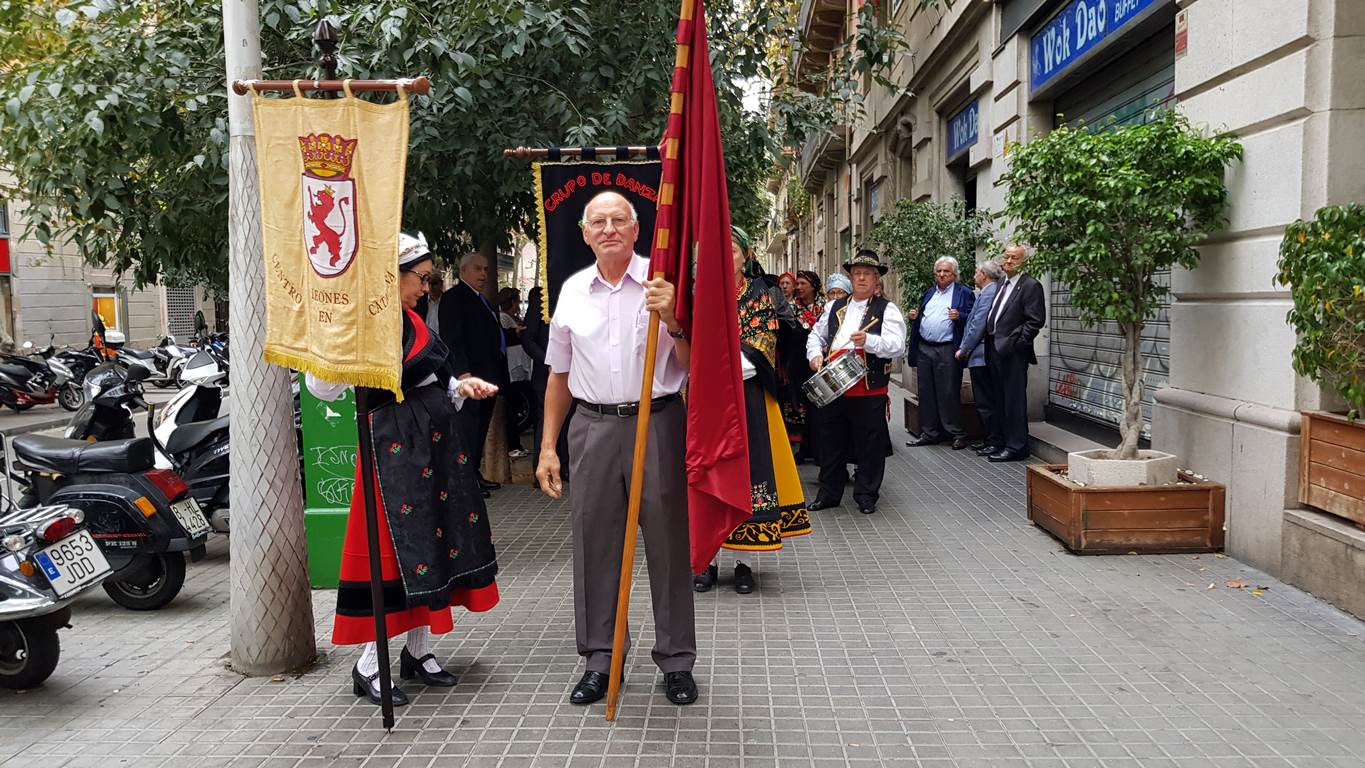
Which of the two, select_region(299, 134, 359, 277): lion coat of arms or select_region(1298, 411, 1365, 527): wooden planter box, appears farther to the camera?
select_region(1298, 411, 1365, 527): wooden planter box

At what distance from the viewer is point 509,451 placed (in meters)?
10.2

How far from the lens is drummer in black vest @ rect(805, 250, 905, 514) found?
7.75 metres

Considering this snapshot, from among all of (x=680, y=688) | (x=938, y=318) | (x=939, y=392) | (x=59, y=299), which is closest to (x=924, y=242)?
(x=938, y=318)

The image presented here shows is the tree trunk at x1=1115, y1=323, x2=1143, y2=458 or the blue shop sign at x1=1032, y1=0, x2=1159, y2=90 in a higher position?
the blue shop sign at x1=1032, y1=0, x2=1159, y2=90

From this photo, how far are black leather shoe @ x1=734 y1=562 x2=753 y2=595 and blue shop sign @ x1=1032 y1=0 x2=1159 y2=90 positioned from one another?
17.4 feet

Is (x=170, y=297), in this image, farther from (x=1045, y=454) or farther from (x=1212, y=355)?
(x=1212, y=355)

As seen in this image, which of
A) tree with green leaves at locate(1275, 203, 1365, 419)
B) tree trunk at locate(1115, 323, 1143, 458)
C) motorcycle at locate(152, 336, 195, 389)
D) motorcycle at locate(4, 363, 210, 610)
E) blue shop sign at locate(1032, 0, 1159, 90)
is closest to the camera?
tree with green leaves at locate(1275, 203, 1365, 419)

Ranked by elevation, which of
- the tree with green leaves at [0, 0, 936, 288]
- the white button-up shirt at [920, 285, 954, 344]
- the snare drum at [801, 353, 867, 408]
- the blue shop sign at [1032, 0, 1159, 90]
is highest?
the blue shop sign at [1032, 0, 1159, 90]

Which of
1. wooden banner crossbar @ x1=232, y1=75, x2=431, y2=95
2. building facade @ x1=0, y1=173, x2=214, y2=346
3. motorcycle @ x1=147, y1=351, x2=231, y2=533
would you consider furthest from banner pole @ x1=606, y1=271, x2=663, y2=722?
building facade @ x1=0, y1=173, x2=214, y2=346

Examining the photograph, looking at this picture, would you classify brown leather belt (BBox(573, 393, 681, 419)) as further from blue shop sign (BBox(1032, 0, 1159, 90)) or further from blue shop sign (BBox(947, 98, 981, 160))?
blue shop sign (BBox(947, 98, 981, 160))

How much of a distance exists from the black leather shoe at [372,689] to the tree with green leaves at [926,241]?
8.95m

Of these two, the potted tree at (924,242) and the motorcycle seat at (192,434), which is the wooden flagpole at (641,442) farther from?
the potted tree at (924,242)

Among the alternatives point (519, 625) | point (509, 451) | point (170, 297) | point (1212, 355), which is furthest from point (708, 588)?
point (170, 297)

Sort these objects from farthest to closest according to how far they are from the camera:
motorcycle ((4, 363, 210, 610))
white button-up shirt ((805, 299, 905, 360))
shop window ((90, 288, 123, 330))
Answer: shop window ((90, 288, 123, 330)) → white button-up shirt ((805, 299, 905, 360)) → motorcycle ((4, 363, 210, 610))
